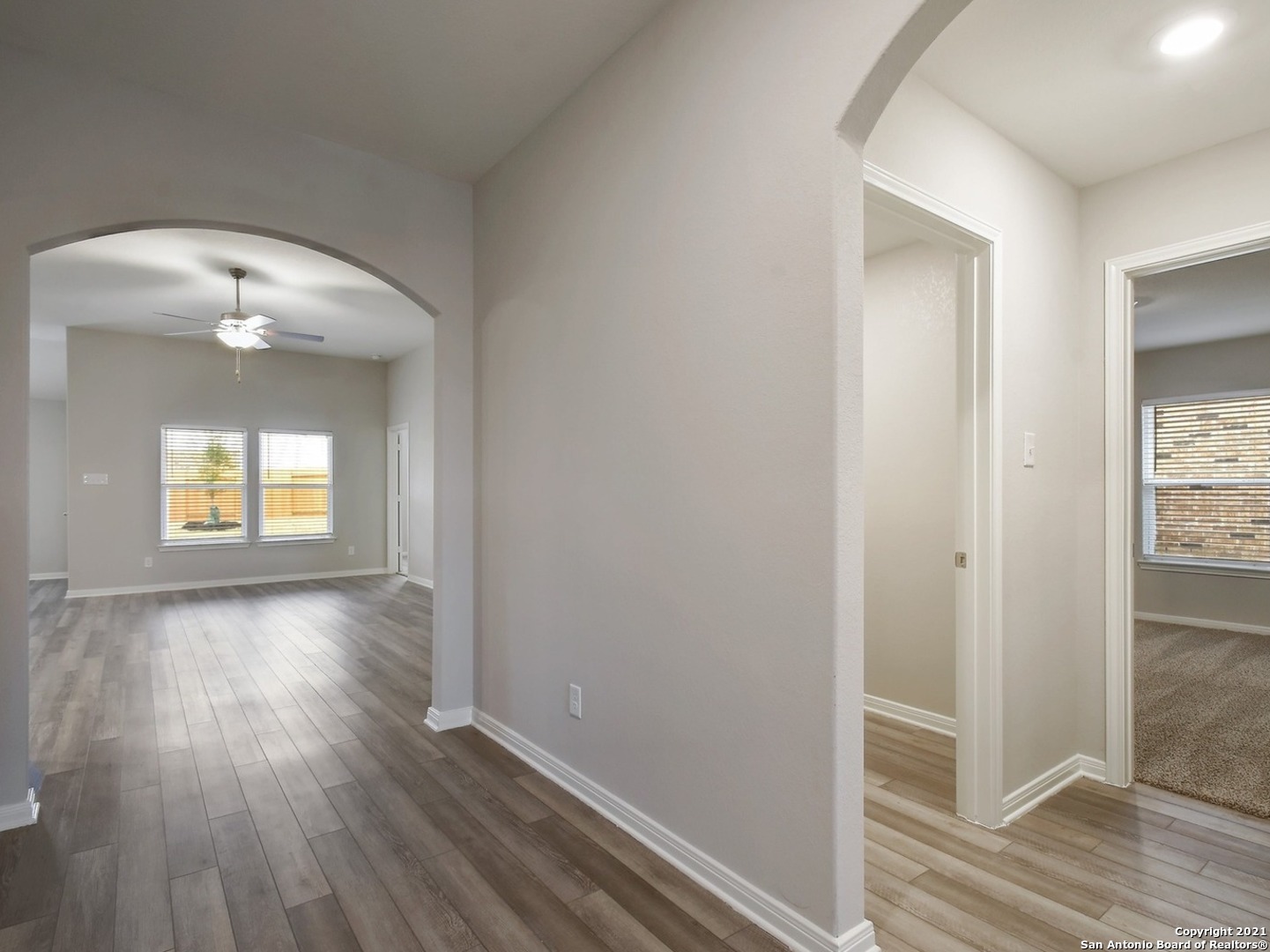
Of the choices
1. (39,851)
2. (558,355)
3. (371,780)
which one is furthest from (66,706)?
(558,355)

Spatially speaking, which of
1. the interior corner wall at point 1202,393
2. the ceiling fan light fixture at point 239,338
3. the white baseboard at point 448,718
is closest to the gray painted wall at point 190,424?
the ceiling fan light fixture at point 239,338

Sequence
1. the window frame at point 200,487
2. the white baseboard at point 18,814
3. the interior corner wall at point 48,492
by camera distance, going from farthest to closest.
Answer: the interior corner wall at point 48,492
the window frame at point 200,487
the white baseboard at point 18,814

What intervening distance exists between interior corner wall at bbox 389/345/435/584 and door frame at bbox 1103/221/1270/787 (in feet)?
21.8

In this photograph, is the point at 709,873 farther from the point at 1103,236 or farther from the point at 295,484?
the point at 295,484

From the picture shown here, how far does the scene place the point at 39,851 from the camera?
2.19m

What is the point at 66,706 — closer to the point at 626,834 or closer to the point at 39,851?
the point at 39,851

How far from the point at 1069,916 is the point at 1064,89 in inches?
105

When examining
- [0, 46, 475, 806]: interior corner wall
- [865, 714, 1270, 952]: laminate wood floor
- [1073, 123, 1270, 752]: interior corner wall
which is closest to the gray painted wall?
[0, 46, 475, 806]: interior corner wall

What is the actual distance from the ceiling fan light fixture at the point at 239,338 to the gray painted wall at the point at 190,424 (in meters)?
2.73

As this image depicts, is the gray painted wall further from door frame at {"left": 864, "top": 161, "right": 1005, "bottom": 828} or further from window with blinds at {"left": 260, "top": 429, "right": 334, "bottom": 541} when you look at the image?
door frame at {"left": 864, "top": 161, "right": 1005, "bottom": 828}

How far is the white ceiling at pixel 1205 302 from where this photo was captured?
437 cm

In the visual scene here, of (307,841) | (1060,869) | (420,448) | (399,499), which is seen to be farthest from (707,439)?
(399,499)

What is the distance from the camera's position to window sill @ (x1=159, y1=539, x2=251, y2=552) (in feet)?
25.8

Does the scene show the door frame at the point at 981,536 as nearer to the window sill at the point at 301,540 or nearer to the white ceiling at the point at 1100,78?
the white ceiling at the point at 1100,78
